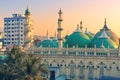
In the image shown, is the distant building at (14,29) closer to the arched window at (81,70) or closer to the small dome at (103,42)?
the small dome at (103,42)

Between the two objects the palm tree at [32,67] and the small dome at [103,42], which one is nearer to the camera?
the palm tree at [32,67]

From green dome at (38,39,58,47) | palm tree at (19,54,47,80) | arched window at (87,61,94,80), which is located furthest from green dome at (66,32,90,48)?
palm tree at (19,54,47,80)

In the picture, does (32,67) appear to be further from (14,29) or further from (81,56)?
(14,29)

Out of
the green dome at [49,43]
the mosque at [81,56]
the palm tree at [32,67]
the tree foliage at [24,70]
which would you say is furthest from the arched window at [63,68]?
the palm tree at [32,67]

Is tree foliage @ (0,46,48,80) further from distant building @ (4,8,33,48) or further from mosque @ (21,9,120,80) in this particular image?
distant building @ (4,8,33,48)

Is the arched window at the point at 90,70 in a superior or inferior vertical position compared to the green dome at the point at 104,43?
inferior

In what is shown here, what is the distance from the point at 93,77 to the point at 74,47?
4.43 m

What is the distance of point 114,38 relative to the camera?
43.3 m

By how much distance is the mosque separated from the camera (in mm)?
37375

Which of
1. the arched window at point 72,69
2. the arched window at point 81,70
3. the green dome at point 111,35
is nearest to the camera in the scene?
the arched window at point 81,70

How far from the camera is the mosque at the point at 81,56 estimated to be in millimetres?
37375

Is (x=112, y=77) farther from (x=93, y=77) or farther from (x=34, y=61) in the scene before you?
(x=34, y=61)

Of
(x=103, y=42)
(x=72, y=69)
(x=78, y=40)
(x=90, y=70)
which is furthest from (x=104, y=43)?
(x=72, y=69)

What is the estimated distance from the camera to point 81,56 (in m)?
38.9
